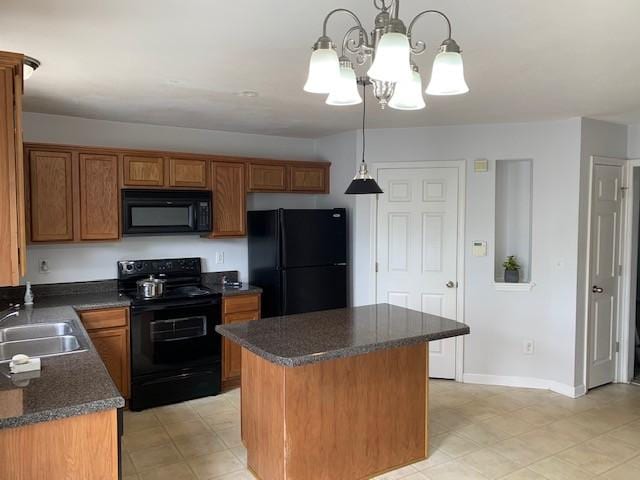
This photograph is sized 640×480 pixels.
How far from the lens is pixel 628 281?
14.7 feet

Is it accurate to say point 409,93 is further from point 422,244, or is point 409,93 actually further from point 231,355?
point 231,355

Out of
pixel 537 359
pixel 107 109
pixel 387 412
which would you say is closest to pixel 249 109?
pixel 107 109

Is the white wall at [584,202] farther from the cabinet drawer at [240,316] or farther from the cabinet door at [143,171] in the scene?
the cabinet door at [143,171]

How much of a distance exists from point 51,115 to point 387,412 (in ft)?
11.1

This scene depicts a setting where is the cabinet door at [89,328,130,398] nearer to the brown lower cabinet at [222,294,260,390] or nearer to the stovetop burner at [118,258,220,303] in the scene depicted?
the stovetop burner at [118,258,220,303]

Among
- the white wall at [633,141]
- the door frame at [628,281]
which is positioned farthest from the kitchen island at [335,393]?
the white wall at [633,141]

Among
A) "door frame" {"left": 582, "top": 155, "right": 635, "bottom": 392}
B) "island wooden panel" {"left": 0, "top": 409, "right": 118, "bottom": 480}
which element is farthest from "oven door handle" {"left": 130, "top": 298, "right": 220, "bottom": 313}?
"door frame" {"left": 582, "top": 155, "right": 635, "bottom": 392}

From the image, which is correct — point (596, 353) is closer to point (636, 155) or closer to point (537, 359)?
point (537, 359)

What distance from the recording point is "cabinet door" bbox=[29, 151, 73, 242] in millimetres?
3646

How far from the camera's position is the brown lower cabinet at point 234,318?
419 cm

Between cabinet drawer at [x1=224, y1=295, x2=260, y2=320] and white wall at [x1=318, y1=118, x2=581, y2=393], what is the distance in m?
1.07

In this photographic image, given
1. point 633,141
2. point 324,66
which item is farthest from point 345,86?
point 633,141

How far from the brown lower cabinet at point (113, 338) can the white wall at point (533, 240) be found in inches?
84.5

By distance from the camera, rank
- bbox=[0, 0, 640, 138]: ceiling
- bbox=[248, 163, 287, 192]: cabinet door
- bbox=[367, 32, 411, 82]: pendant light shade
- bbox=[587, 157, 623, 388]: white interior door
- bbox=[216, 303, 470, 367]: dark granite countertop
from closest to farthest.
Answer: bbox=[367, 32, 411, 82]: pendant light shade → bbox=[0, 0, 640, 138]: ceiling → bbox=[216, 303, 470, 367]: dark granite countertop → bbox=[587, 157, 623, 388]: white interior door → bbox=[248, 163, 287, 192]: cabinet door
